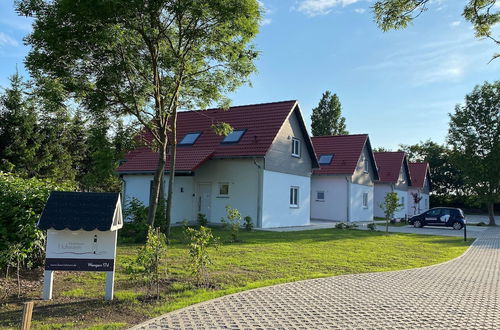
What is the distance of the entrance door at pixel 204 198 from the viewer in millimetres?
23094

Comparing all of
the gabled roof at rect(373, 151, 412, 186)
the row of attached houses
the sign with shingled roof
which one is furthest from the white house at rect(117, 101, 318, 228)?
the gabled roof at rect(373, 151, 412, 186)

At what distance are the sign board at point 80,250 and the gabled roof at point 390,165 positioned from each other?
33737 millimetres

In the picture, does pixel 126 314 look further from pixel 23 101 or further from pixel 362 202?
pixel 362 202

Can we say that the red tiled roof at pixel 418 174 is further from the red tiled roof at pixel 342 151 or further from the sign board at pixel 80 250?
the sign board at pixel 80 250

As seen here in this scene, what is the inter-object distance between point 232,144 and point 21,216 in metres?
15.4

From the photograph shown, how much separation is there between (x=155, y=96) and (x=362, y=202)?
74.2ft

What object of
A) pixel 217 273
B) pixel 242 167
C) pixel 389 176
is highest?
pixel 389 176

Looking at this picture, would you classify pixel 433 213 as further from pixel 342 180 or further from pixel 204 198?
pixel 204 198

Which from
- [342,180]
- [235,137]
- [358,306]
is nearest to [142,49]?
[358,306]

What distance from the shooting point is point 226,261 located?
11.0 meters

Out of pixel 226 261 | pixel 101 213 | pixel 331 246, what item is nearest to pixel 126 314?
pixel 101 213

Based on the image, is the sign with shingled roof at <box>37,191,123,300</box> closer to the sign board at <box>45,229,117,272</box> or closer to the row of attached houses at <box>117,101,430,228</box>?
the sign board at <box>45,229,117,272</box>

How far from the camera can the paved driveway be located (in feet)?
19.8

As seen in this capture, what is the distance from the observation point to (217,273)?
9.32 metres
